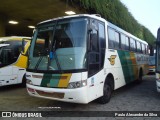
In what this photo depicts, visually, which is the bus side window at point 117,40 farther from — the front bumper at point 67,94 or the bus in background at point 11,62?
the bus in background at point 11,62

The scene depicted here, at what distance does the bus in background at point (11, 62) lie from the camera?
10389 millimetres

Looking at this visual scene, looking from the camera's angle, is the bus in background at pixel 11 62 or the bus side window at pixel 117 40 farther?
the bus in background at pixel 11 62

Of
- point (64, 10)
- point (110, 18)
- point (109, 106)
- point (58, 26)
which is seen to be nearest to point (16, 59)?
point (64, 10)

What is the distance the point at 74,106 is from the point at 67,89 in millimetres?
1411

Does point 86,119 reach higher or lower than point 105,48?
lower

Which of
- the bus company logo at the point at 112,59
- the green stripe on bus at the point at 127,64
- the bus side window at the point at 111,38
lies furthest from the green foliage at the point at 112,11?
the bus company logo at the point at 112,59

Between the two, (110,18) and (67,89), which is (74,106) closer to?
(67,89)

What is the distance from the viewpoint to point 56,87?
20.4ft

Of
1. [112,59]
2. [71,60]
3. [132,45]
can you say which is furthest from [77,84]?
[132,45]

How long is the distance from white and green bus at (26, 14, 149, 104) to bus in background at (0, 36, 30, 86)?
3.72 metres

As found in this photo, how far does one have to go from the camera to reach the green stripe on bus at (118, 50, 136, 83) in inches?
376

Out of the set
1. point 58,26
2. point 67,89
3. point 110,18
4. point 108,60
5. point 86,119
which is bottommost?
point 86,119

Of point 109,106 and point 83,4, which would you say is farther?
point 83,4

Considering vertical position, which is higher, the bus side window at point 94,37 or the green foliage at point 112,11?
the green foliage at point 112,11
